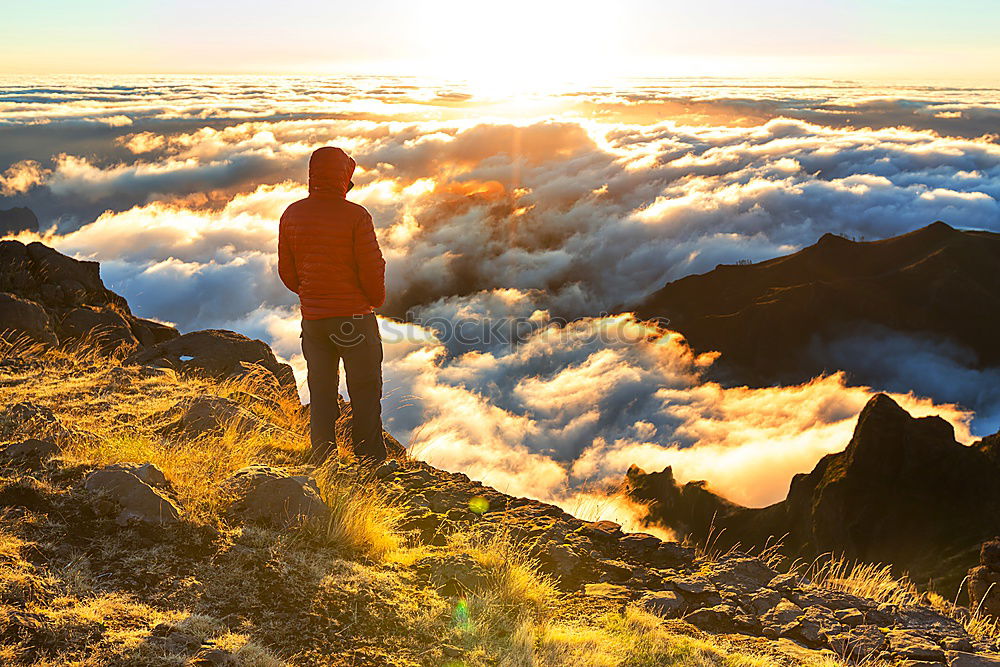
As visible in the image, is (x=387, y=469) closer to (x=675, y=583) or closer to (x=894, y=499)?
(x=675, y=583)

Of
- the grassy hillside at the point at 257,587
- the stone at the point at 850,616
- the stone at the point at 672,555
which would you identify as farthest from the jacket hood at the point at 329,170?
the stone at the point at 850,616

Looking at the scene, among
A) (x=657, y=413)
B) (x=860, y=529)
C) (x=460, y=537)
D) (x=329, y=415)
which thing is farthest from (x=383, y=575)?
(x=657, y=413)

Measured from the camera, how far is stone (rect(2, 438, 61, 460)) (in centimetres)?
385

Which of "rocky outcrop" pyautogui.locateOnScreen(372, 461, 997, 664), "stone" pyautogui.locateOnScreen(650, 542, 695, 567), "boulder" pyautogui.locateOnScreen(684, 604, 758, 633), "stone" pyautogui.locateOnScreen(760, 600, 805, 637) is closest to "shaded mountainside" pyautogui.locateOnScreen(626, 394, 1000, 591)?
"stone" pyautogui.locateOnScreen(650, 542, 695, 567)

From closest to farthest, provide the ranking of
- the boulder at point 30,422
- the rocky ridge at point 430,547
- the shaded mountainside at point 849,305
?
the rocky ridge at point 430,547 → the boulder at point 30,422 → the shaded mountainside at point 849,305

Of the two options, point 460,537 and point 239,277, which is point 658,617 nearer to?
point 460,537

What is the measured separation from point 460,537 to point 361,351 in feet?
5.61

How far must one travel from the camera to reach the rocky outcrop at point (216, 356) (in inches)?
341

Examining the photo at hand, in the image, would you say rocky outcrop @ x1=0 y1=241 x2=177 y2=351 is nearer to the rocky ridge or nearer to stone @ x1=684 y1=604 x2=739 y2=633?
the rocky ridge

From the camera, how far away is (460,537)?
445 cm

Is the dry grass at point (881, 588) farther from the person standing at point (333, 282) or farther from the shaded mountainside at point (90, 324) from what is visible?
the shaded mountainside at point (90, 324)

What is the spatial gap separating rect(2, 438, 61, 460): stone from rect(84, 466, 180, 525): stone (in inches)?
21.8

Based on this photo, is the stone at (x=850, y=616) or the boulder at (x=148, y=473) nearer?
the boulder at (x=148, y=473)

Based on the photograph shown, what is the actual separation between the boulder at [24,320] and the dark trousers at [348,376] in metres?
5.83
